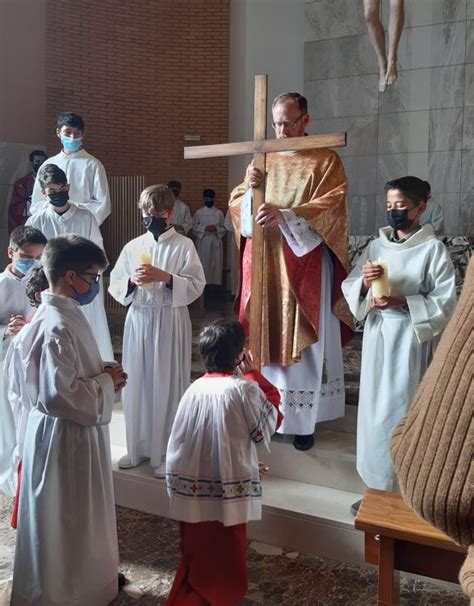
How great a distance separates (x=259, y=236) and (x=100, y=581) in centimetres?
191

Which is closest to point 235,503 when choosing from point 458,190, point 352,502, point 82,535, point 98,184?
point 82,535

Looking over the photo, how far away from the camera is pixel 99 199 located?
571cm

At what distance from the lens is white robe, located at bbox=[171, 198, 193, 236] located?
1147cm

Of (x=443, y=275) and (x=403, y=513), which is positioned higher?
(x=443, y=275)

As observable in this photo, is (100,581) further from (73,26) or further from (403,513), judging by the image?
(73,26)

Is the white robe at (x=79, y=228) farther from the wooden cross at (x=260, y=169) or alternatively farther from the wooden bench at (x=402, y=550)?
the wooden bench at (x=402, y=550)

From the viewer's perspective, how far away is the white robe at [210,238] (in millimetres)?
11781

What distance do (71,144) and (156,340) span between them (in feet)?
7.82

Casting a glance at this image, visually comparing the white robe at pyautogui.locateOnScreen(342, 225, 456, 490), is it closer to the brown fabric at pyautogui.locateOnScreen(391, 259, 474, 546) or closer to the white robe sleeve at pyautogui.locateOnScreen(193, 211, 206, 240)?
the brown fabric at pyautogui.locateOnScreen(391, 259, 474, 546)

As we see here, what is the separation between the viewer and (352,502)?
12.1 ft

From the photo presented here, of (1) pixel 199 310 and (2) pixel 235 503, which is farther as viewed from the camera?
(1) pixel 199 310

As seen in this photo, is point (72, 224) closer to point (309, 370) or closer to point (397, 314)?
point (309, 370)

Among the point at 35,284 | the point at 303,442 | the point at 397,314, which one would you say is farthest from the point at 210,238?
the point at 397,314

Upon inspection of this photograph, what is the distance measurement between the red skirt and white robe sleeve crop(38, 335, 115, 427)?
0.71 m
